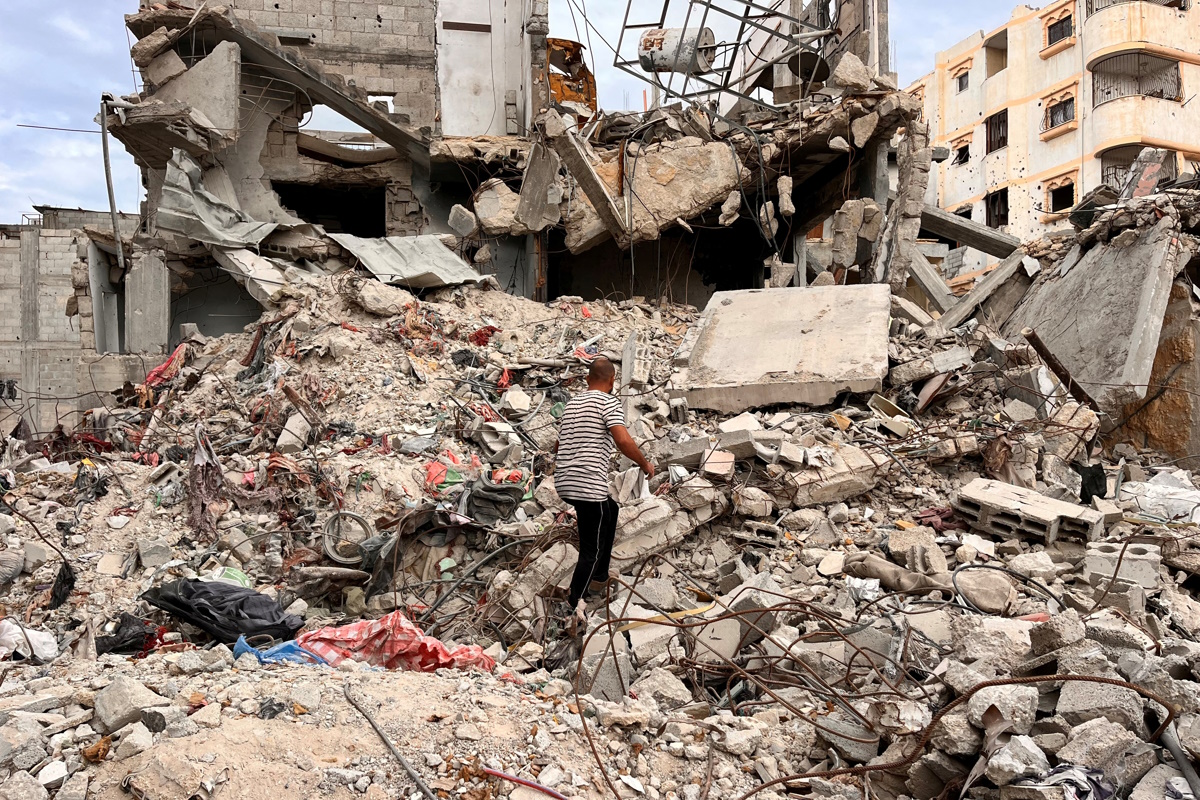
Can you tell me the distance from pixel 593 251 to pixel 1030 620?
10.6 meters

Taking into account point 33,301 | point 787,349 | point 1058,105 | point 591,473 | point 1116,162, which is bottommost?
point 591,473

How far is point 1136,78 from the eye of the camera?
25766mm

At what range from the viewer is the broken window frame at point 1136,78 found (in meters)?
25.3

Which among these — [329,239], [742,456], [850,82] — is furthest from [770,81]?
[742,456]

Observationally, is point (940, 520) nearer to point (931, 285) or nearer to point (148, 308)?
point (931, 285)

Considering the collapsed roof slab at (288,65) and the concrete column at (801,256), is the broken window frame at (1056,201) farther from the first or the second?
the collapsed roof slab at (288,65)

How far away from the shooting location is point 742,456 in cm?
576

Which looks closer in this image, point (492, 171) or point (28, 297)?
point (492, 171)

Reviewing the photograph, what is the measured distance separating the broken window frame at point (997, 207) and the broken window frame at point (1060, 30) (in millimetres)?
4719

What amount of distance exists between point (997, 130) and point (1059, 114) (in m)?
2.49

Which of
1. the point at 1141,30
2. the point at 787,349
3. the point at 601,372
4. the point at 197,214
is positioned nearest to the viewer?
the point at 601,372

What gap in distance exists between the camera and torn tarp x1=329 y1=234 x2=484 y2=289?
10.5 m

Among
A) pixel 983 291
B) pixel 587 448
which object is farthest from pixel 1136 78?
pixel 587 448

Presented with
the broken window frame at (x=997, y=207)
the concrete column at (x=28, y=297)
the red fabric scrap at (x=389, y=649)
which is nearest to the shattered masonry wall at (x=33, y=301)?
the concrete column at (x=28, y=297)
